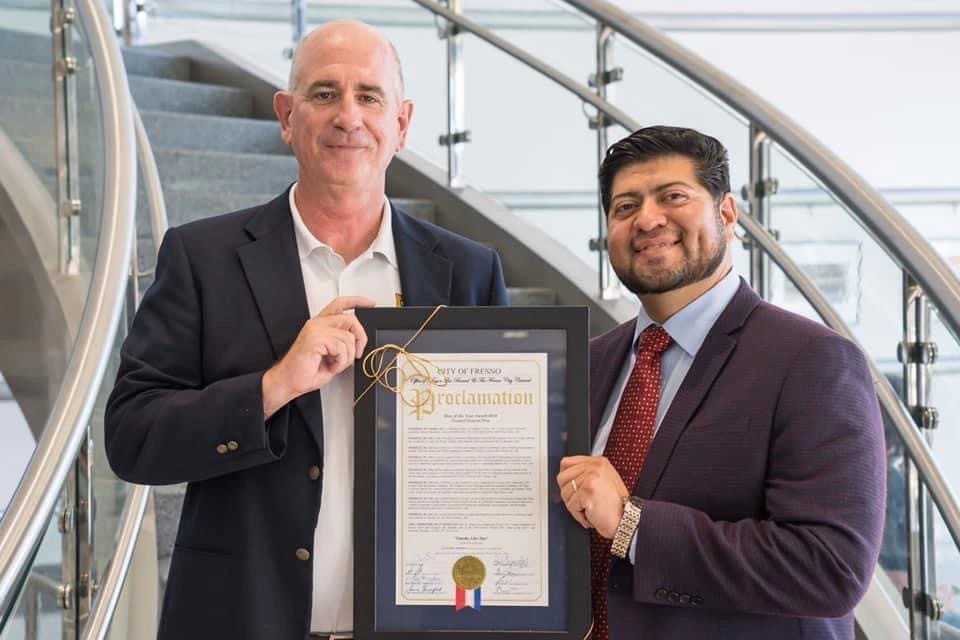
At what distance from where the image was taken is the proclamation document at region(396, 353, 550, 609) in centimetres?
183

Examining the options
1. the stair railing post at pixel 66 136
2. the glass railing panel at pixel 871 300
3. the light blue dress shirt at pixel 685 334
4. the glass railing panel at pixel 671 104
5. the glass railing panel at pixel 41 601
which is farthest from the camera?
the stair railing post at pixel 66 136

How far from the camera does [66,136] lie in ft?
14.2

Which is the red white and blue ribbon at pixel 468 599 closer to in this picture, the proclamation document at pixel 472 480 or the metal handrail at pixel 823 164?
the proclamation document at pixel 472 480

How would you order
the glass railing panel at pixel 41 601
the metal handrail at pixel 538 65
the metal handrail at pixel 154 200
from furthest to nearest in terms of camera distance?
the metal handrail at pixel 538 65, the metal handrail at pixel 154 200, the glass railing panel at pixel 41 601

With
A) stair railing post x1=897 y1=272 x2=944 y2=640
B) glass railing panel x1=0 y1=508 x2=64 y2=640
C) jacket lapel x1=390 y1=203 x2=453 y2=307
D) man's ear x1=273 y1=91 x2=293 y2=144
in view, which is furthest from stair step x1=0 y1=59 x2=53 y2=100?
stair railing post x1=897 y1=272 x2=944 y2=640

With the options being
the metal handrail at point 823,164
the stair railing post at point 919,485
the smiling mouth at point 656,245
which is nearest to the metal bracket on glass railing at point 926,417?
the stair railing post at point 919,485

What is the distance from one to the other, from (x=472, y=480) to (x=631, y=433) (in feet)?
0.80

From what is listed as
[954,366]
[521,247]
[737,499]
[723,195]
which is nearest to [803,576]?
[737,499]

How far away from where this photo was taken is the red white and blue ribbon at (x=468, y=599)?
71.9 inches

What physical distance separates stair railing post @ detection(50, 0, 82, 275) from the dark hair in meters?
2.80

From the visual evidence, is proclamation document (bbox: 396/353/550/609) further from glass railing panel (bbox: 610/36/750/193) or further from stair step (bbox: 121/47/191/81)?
stair step (bbox: 121/47/191/81)

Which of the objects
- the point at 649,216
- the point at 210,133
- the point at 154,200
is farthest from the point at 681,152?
the point at 210,133

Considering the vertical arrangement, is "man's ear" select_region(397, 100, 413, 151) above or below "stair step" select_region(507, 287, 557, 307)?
above

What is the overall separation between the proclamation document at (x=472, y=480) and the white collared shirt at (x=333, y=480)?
0.10 m
